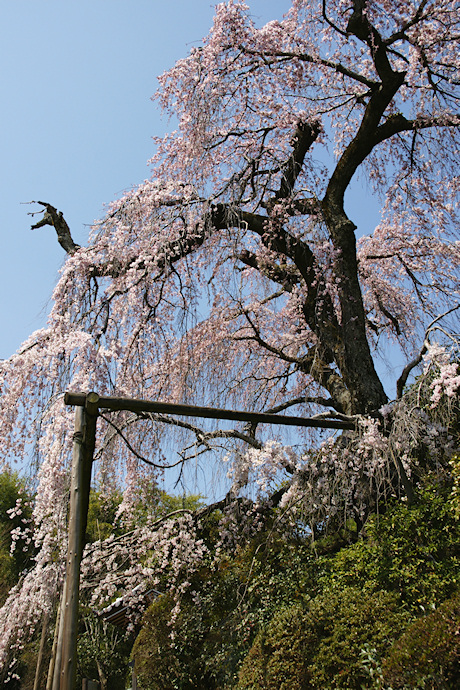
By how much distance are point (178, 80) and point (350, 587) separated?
6435 millimetres

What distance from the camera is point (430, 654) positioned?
356 centimetres

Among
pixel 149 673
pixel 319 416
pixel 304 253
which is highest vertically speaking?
pixel 304 253

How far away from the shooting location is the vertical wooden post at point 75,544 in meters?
3.07

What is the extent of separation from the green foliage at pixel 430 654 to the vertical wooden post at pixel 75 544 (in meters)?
2.11

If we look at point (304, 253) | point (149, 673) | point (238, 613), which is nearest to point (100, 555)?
point (238, 613)

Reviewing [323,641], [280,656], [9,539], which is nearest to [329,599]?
[323,641]

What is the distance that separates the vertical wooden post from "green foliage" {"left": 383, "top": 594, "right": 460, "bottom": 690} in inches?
83.1

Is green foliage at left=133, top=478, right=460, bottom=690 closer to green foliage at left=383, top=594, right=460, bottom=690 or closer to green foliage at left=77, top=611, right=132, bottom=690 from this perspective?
green foliage at left=383, top=594, right=460, bottom=690

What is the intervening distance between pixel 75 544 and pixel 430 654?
236 cm

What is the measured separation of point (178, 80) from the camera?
7.39 meters

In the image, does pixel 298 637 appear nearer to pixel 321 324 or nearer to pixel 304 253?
pixel 321 324

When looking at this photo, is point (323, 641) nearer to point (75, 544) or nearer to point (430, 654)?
point (430, 654)

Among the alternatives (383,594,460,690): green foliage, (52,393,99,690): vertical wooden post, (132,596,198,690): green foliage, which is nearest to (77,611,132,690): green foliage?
(132,596,198,690): green foliage

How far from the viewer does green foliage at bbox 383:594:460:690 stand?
11.5 feet
